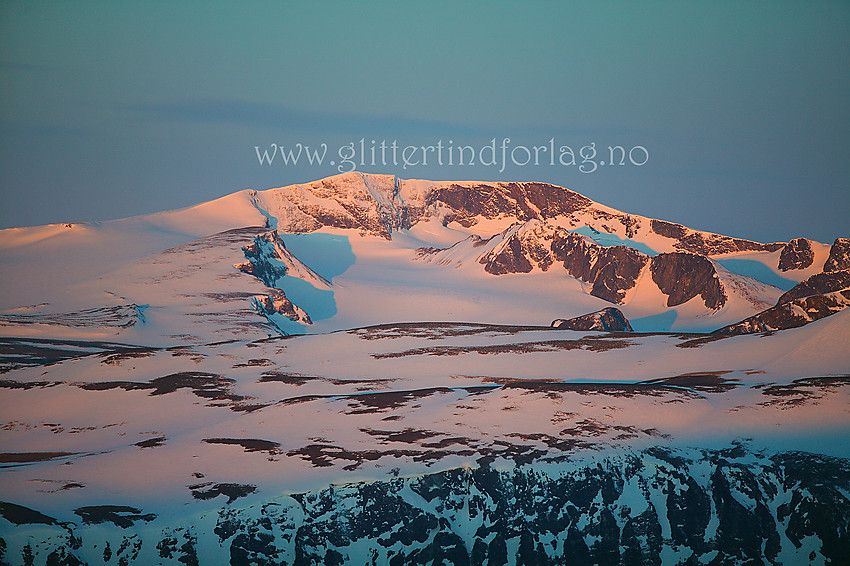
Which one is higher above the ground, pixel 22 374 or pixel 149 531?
pixel 22 374

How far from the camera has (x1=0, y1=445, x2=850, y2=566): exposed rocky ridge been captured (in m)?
72.9

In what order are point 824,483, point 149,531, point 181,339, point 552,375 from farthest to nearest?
point 181,339
point 552,375
point 824,483
point 149,531

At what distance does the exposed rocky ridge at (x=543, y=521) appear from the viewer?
72875 mm

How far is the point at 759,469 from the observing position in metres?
82.0

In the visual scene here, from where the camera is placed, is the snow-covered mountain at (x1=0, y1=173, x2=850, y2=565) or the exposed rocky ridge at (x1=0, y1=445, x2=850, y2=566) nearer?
the exposed rocky ridge at (x1=0, y1=445, x2=850, y2=566)

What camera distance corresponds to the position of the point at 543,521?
79188 mm

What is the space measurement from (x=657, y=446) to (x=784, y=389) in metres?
23.1

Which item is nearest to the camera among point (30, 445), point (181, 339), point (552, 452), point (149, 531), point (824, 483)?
point (149, 531)

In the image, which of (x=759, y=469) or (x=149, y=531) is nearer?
(x=149, y=531)

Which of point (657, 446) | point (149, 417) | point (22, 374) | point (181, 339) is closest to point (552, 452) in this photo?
point (657, 446)

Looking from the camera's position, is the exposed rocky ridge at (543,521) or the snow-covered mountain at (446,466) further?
the snow-covered mountain at (446,466)

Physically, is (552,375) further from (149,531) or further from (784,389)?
(149,531)

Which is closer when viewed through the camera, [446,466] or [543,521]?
[543,521]

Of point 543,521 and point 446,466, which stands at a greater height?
point 446,466
